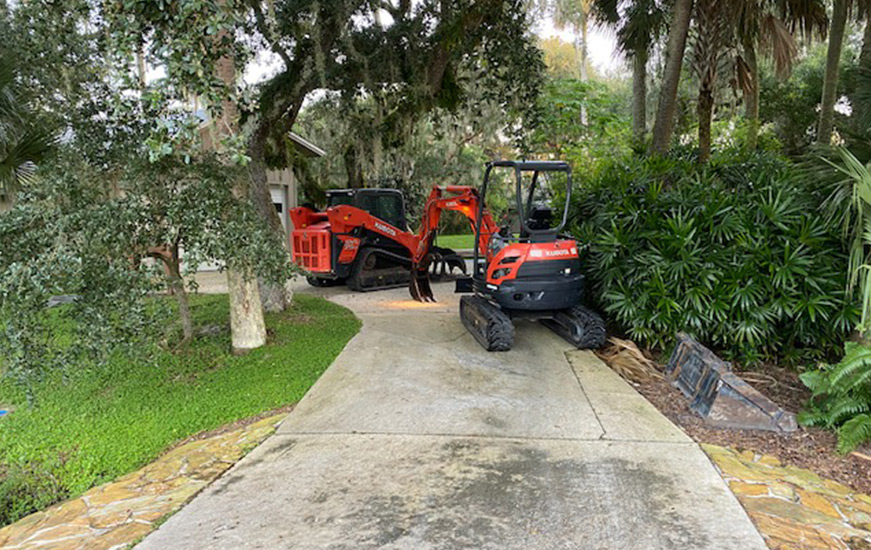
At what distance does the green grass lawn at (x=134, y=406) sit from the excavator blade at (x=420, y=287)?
2580 millimetres

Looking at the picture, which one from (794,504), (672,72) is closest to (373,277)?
A: (672,72)

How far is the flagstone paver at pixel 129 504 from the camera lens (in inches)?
119

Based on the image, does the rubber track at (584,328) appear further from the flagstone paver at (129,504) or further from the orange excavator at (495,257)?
the flagstone paver at (129,504)

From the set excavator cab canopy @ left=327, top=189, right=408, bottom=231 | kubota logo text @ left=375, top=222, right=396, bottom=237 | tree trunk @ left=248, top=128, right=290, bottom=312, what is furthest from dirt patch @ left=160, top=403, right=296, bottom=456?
excavator cab canopy @ left=327, top=189, right=408, bottom=231

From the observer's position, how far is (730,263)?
5477 mm

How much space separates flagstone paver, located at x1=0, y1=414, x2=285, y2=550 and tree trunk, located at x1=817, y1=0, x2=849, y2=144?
33.6ft

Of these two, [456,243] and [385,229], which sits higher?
[385,229]

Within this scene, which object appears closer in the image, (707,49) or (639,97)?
(707,49)

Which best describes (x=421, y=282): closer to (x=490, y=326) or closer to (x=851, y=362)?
(x=490, y=326)

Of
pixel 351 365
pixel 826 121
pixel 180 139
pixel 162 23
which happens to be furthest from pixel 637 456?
pixel 826 121

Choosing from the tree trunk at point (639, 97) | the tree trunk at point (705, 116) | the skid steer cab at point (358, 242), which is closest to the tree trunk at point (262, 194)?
the skid steer cab at point (358, 242)

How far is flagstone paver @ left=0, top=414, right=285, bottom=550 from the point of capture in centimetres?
303

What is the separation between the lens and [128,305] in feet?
14.7

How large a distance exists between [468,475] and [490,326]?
304 cm
